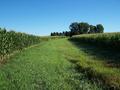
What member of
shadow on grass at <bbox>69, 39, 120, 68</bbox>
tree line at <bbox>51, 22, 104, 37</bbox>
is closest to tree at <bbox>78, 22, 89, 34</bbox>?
tree line at <bbox>51, 22, 104, 37</bbox>

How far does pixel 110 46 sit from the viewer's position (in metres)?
36.4

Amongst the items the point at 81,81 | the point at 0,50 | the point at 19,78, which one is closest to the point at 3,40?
the point at 0,50

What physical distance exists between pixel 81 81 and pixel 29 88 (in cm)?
263

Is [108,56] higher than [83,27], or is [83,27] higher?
[83,27]

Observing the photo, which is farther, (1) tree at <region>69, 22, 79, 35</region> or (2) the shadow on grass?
(1) tree at <region>69, 22, 79, 35</region>

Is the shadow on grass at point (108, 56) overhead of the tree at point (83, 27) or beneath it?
beneath

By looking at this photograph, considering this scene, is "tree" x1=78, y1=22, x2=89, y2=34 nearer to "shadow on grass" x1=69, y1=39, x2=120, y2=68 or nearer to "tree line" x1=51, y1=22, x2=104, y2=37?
"tree line" x1=51, y1=22, x2=104, y2=37

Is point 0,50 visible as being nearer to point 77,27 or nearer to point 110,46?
point 110,46

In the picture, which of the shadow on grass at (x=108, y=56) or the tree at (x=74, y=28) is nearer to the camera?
the shadow on grass at (x=108, y=56)

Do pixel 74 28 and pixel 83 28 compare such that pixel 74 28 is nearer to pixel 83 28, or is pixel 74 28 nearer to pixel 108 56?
pixel 83 28

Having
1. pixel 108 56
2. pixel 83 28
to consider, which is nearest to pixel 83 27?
pixel 83 28

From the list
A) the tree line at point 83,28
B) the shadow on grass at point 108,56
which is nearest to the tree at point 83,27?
the tree line at point 83,28

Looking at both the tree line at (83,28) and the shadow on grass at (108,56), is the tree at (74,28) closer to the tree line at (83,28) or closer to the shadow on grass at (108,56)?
the tree line at (83,28)

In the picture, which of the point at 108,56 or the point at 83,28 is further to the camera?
the point at 83,28
